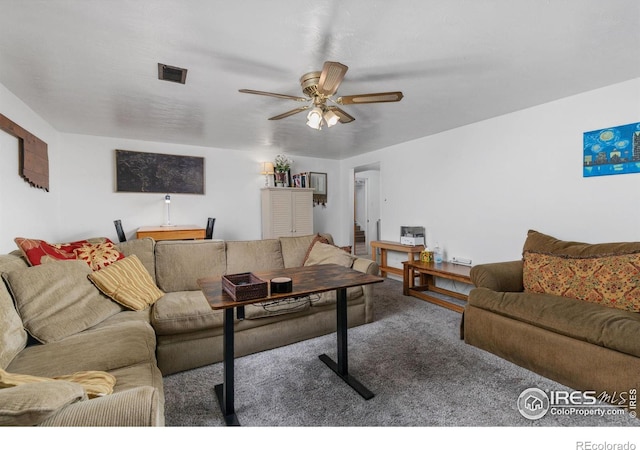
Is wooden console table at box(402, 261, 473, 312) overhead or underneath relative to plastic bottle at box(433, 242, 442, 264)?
underneath

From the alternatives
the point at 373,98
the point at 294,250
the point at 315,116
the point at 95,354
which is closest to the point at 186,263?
the point at 294,250

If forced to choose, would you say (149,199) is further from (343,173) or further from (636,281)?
(636,281)

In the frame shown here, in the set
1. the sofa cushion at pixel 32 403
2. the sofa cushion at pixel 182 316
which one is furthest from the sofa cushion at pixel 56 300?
the sofa cushion at pixel 32 403

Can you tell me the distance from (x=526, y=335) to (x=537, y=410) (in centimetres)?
52

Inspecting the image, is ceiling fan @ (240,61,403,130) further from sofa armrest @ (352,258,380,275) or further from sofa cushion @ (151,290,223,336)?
sofa cushion @ (151,290,223,336)

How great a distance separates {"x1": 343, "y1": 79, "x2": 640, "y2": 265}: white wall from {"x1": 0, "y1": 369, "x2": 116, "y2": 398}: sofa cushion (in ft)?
11.9

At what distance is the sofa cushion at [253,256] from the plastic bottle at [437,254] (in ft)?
6.99

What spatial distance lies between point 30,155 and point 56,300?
6.54 feet

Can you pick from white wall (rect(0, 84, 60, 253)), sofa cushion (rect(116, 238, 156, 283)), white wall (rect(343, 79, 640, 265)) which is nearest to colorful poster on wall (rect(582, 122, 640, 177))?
white wall (rect(343, 79, 640, 265))

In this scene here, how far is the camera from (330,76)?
1.77m

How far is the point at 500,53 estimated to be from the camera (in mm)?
1973

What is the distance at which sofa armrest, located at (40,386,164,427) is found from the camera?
690mm

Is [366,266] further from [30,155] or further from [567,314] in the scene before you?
[30,155]
